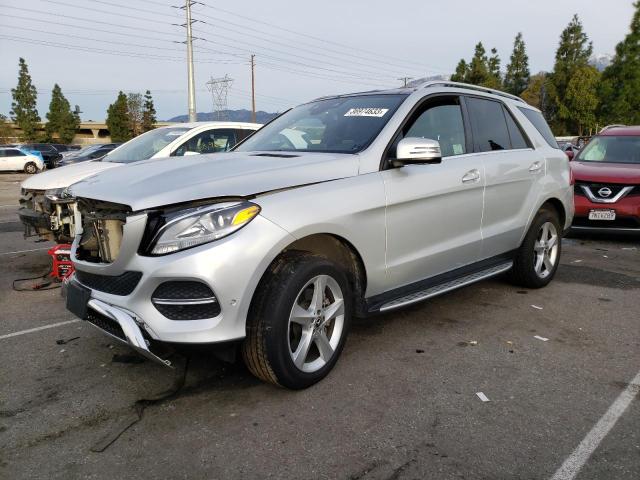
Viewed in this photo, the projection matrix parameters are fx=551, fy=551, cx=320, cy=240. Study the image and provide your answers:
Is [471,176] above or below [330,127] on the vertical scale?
below

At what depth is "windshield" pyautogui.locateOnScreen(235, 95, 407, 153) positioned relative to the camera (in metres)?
3.78

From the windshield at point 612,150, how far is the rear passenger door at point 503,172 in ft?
15.0

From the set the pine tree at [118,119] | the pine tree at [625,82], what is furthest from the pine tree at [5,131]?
the pine tree at [625,82]

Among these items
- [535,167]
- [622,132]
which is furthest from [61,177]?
[622,132]

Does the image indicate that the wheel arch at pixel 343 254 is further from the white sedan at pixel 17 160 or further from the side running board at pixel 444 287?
the white sedan at pixel 17 160

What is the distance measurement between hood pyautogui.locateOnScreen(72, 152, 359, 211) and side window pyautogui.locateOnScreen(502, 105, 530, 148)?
2123mm

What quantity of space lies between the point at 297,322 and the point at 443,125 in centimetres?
203

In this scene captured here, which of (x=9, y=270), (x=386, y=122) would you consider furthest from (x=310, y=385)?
(x=9, y=270)

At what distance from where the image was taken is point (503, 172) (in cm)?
455

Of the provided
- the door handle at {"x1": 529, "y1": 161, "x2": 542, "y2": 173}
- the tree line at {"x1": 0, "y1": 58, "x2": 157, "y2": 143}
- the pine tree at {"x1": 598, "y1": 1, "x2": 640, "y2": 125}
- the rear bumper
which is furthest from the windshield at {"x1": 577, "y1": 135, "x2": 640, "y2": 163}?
the tree line at {"x1": 0, "y1": 58, "x2": 157, "y2": 143}

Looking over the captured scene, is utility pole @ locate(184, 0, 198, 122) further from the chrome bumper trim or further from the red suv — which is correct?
the chrome bumper trim

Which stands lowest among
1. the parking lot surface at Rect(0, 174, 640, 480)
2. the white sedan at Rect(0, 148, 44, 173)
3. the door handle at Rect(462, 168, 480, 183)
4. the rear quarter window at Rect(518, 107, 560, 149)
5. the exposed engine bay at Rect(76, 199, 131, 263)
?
the parking lot surface at Rect(0, 174, 640, 480)

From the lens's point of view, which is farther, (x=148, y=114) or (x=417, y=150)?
(x=148, y=114)

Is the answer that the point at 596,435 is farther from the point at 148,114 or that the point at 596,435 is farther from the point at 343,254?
the point at 148,114
